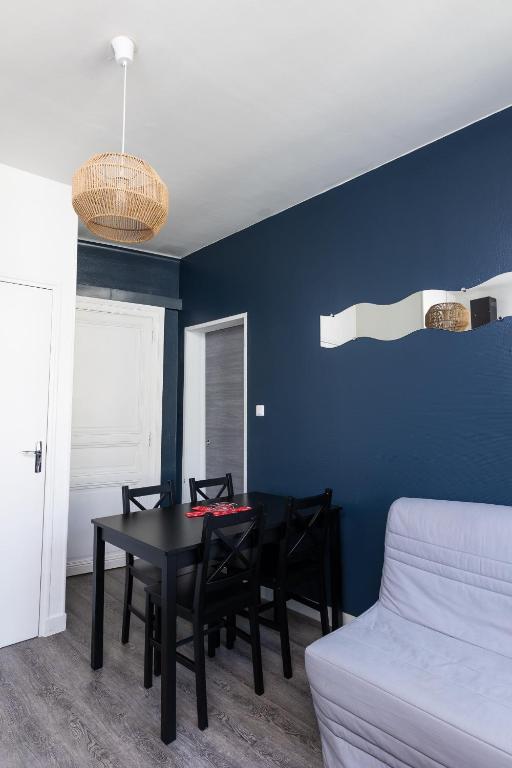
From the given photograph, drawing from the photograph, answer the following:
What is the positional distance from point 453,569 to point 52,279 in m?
2.91

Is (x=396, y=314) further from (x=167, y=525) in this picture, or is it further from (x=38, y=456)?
(x=38, y=456)

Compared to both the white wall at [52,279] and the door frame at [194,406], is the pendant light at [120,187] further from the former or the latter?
the door frame at [194,406]

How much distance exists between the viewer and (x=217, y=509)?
291 cm

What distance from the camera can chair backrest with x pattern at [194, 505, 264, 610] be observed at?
2.18 meters

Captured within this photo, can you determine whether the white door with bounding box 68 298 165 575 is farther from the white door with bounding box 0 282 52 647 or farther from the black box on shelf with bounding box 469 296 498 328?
the black box on shelf with bounding box 469 296 498 328

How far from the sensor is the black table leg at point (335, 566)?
306cm

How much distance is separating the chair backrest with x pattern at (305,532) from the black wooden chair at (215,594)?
24 centimetres

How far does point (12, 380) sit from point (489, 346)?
9.14 ft

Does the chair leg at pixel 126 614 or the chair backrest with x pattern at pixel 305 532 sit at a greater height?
the chair backrest with x pattern at pixel 305 532

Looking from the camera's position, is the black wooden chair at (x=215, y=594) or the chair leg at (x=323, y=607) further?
the chair leg at (x=323, y=607)

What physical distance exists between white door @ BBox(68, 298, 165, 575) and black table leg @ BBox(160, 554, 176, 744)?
7.74 feet

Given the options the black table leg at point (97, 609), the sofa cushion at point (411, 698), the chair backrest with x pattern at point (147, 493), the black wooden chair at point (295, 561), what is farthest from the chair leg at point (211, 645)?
the sofa cushion at point (411, 698)

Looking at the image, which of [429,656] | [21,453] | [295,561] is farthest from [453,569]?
[21,453]

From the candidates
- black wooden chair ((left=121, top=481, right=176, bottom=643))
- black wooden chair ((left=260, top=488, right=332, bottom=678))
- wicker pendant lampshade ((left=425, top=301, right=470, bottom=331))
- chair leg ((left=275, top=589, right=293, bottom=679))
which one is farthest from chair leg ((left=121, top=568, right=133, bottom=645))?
wicker pendant lampshade ((left=425, top=301, right=470, bottom=331))
